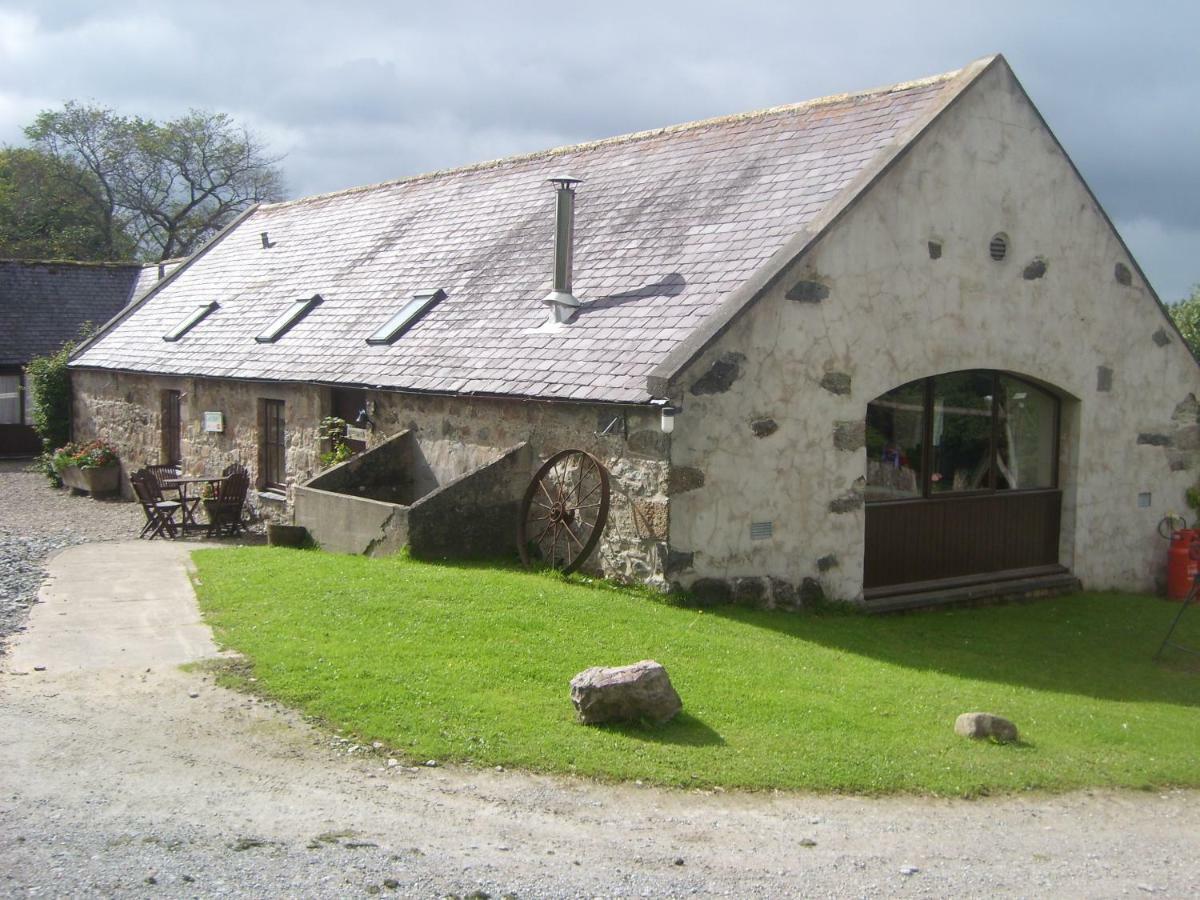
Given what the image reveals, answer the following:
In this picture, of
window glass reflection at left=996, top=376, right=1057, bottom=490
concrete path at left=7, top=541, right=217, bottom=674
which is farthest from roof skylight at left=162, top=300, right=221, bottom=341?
window glass reflection at left=996, top=376, right=1057, bottom=490

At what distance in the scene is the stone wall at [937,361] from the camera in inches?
458

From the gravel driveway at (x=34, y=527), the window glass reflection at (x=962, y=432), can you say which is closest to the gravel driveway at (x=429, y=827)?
the gravel driveway at (x=34, y=527)

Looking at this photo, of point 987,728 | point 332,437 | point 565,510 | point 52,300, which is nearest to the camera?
point 987,728

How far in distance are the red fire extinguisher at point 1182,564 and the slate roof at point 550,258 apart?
6.77 metres

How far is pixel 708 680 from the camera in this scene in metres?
8.91

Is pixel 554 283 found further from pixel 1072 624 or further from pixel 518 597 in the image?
pixel 1072 624

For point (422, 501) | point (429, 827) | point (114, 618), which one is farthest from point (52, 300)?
point (429, 827)

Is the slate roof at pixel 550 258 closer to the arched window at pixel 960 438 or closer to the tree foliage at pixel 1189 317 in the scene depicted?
the arched window at pixel 960 438

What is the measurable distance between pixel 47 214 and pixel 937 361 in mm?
47532

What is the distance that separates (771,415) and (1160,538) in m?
7.14

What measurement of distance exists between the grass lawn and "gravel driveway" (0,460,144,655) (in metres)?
1.69

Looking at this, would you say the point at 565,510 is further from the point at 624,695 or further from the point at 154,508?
the point at 154,508

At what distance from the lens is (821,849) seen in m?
6.16

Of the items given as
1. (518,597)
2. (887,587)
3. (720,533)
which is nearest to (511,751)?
(518,597)
